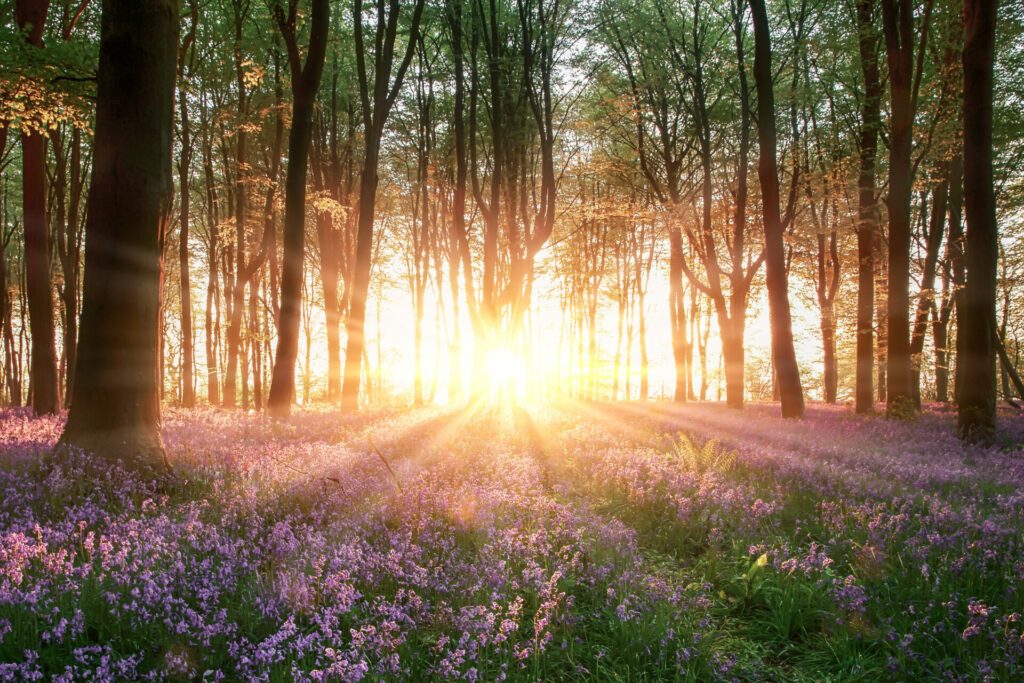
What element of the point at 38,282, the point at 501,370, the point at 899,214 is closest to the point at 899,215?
the point at 899,214

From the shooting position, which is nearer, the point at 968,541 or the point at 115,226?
the point at 968,541

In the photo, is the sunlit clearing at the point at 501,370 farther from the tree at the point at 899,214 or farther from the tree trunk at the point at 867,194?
the tree at the point at 899,214

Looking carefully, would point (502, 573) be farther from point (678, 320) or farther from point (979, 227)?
point (678, 320)

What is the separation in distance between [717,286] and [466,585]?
20.8m

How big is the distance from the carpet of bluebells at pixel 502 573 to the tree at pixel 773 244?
8.21 m

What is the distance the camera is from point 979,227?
32.7 feet

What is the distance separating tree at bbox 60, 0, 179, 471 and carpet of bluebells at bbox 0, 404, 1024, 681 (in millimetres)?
674

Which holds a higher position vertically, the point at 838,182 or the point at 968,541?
the point at 838,182

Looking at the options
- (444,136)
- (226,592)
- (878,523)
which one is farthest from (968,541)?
(444,136)

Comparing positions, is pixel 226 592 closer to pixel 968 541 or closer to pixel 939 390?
pixel 968 541

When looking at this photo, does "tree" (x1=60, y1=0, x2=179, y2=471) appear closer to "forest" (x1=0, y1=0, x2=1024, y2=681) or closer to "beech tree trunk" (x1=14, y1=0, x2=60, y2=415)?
"forest" (x1=0, y1=0, x2=1024, y2=681)

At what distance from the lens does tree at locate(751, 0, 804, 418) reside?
1545 cm

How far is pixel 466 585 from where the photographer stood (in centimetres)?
370

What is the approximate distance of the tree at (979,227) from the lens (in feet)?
32.0
